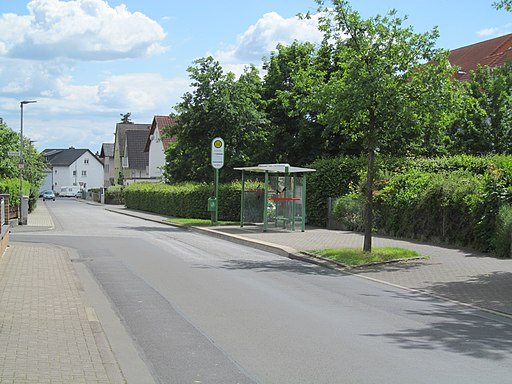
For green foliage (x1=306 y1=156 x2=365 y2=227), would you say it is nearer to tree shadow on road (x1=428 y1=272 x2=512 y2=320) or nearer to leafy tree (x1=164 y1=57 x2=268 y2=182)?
leafy tree (x1=164 y1=57 x2=268 y2=182)

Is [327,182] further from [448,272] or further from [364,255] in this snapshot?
[448,272]

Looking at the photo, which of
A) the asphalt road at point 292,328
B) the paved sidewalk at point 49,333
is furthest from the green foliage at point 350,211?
the paved sidewalk at point 49,333

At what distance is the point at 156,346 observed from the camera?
25.0ft

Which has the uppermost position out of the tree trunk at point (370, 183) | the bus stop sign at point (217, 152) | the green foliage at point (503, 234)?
the bus stop sign at point (217, 152)

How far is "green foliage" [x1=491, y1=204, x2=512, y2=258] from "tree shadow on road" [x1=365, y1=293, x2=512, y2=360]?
6338 millimetres

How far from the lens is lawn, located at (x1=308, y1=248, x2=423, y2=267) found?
1543cm

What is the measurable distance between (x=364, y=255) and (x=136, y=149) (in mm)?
83851

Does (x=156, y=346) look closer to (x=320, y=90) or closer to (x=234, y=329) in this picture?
(x=234, y=329)

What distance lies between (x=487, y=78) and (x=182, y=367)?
121 feet

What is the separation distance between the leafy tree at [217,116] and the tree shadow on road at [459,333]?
70.2 ft

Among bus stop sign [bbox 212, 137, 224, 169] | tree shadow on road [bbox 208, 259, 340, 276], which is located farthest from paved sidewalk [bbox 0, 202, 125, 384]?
bus stop sign [bbox 212, 137, 224, 169]

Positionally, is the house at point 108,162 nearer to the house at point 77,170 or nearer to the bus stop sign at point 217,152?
the house at point 77,170

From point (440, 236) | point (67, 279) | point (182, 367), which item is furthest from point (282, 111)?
point (182, 367)

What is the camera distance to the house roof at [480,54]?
53.8 meters
